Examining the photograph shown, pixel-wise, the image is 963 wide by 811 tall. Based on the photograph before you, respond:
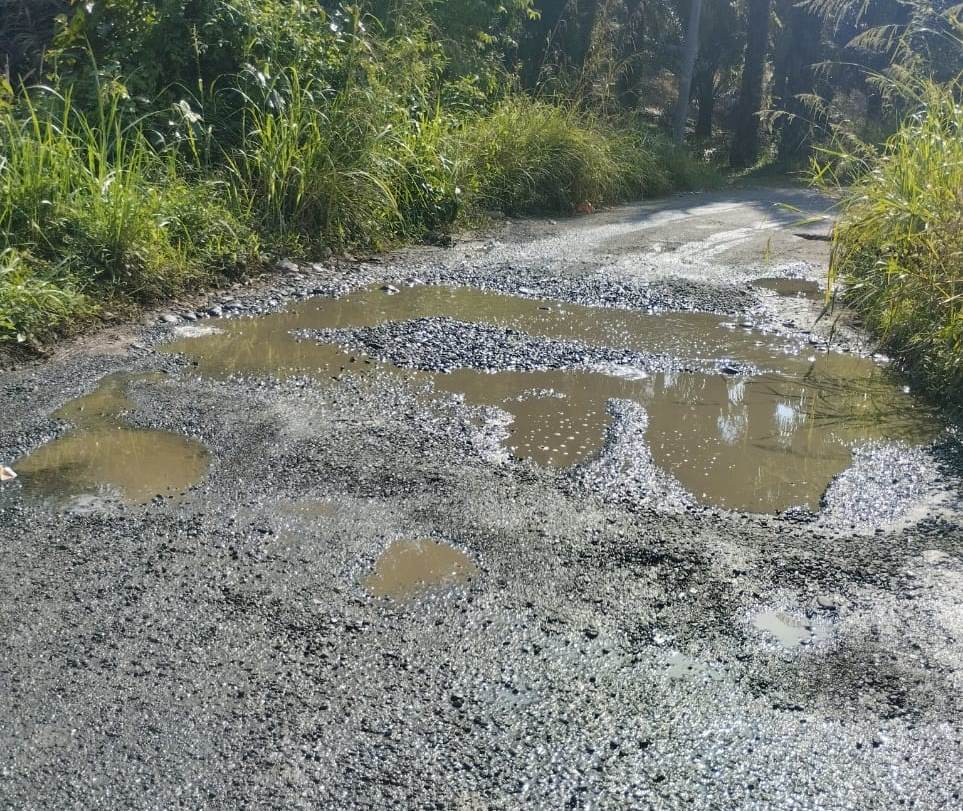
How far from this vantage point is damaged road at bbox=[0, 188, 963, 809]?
102 inches

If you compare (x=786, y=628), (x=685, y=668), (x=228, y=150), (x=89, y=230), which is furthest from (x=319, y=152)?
(x=685, y=668)

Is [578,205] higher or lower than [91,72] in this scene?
lower

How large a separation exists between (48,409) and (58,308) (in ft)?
4.08

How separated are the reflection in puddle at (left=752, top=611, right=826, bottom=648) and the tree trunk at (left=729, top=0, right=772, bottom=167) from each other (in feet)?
54.2

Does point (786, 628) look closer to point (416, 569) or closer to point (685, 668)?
point (685, 668)

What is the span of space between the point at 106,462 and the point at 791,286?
5560 mm

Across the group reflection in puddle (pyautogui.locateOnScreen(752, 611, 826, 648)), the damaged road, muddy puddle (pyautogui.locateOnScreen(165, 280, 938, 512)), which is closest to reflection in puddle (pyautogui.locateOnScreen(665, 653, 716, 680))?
the damaged road

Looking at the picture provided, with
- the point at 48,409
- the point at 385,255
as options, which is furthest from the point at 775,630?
the point at 385,255

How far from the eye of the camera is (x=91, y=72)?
8.28 metres

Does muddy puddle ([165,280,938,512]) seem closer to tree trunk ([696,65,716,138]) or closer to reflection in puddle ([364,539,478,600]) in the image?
reflection in puddle ([364,539,478,600])

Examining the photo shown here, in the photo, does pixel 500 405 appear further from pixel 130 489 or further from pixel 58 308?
pixel 58 308

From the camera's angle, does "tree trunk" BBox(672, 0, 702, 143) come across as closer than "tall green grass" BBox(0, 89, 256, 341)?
No

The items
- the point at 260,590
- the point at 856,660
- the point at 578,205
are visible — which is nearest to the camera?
the point at 856,660

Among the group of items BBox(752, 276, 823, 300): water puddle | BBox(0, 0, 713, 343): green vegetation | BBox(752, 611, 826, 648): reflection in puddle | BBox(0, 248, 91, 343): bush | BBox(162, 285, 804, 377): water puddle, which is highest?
BBox(0, 0, 713, 343): green vegetation
